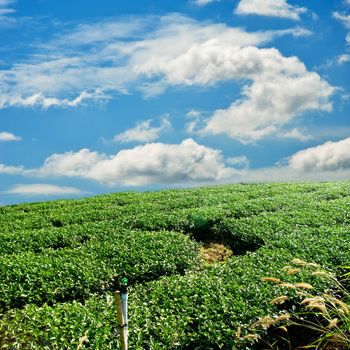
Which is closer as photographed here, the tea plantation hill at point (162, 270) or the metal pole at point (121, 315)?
the metal pole at point (121, 315)

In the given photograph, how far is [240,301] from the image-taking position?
8930 millimetres

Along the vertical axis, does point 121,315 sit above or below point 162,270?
above

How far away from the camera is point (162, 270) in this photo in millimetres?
12445

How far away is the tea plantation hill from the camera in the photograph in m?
7.95

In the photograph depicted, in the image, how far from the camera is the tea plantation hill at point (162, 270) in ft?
26.1

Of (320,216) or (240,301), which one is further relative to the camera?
(320,216)

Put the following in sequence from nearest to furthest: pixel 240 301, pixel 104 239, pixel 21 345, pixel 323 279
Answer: pixel 21 345 < pixel 240 301 < pixel 323 279 < pixel 104 239

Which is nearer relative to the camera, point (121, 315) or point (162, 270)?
point (121, 315)

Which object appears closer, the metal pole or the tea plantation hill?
the metal pole

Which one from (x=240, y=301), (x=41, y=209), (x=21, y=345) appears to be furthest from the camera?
(x=41, y=209)

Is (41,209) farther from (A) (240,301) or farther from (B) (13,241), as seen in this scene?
(A) (240,301)

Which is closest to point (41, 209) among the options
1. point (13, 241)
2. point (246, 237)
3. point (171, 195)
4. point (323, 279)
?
point (171, 195)

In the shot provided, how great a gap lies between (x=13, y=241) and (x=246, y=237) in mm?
7782

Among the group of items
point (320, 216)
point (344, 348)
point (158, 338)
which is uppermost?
point (320, 216)
